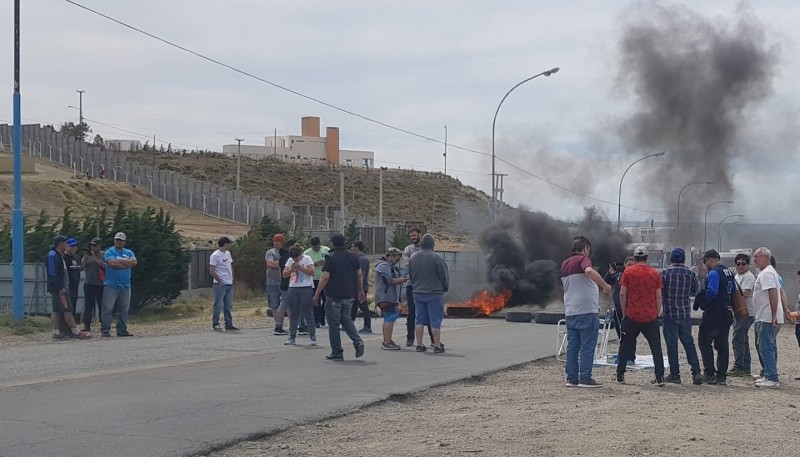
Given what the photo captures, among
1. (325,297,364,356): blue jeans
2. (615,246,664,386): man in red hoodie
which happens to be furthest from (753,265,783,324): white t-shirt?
(325,297,364,356): blue jeans

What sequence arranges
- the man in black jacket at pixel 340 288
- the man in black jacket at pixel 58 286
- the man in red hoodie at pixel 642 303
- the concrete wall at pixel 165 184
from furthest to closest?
the concrete wall at pixel 165 184 → the man in black jacket at pixel 58 286 → the man in black jacket at pixel 340 288 → the man in red hoodie at pixel 642 303

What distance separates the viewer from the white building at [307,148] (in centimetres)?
10231

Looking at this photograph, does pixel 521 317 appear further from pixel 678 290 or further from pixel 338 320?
pixel 678 290

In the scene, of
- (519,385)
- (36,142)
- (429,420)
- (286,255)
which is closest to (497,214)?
(286,255)

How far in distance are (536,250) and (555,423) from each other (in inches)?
1085

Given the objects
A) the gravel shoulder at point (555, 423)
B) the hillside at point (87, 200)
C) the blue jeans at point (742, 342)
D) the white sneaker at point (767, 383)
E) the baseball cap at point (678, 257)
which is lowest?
the white sneaker at point (767, 383)

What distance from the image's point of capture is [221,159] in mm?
94250

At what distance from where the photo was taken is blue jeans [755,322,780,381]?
41.9 feet

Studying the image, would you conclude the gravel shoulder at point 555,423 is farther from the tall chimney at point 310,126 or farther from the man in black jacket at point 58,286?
the tall chimney at point 310,126

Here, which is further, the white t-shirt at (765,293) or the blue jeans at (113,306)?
the blue jeans at (113,306)

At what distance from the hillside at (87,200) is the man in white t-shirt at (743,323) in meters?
35.8

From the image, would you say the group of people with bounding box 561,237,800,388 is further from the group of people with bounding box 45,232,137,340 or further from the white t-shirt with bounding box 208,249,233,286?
the group of people with bounding box 45,232,137,340

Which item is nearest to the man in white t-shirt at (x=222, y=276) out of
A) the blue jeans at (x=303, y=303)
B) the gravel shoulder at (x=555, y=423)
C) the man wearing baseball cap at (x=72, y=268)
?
the man wearing baseball cap at (x=72, y=268)

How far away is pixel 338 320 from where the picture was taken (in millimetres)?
13945
